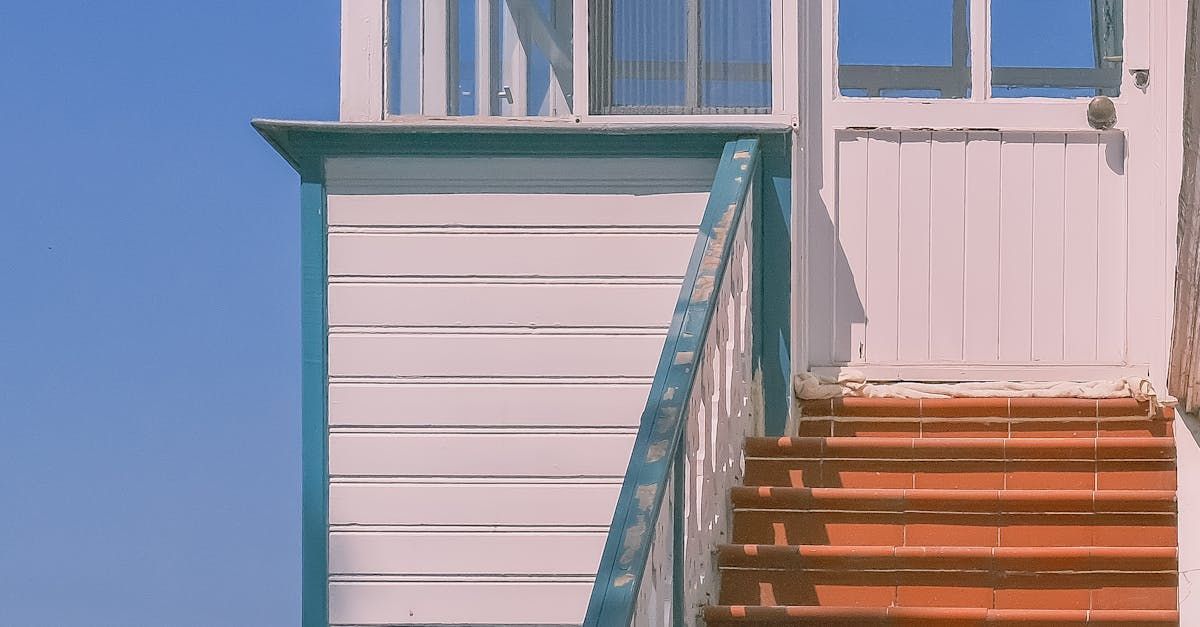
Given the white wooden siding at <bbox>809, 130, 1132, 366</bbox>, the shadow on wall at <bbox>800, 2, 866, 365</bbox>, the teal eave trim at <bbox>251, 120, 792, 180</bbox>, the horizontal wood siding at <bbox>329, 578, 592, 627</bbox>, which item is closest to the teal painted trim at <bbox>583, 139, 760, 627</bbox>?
the teal eave trim at <bbox>251, 120, 792, 180</bbox>

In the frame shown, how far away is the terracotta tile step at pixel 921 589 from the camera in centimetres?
395

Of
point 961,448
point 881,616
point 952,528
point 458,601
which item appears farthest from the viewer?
point 458,601

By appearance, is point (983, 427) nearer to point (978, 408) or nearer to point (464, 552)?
point (978, 408)

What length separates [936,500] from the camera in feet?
13.8

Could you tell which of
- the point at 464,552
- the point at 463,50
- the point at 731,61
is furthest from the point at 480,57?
the point at 464,552

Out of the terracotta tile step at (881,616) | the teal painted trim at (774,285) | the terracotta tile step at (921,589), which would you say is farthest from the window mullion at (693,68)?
the terracotta tile step at (881,616)

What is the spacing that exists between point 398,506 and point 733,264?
4.32 feet

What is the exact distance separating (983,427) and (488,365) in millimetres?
1519

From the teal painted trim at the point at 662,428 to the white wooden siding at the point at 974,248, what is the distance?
0.98 meters

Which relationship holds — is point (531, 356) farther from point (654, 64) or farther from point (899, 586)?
point (899, 586)

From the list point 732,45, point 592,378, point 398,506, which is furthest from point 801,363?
point 398,506

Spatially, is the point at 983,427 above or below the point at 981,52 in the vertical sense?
below

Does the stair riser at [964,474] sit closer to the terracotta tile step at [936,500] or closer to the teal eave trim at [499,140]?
the terracotta tile step at [936,500]

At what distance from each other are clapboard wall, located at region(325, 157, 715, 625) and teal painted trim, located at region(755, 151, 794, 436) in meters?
0.21
